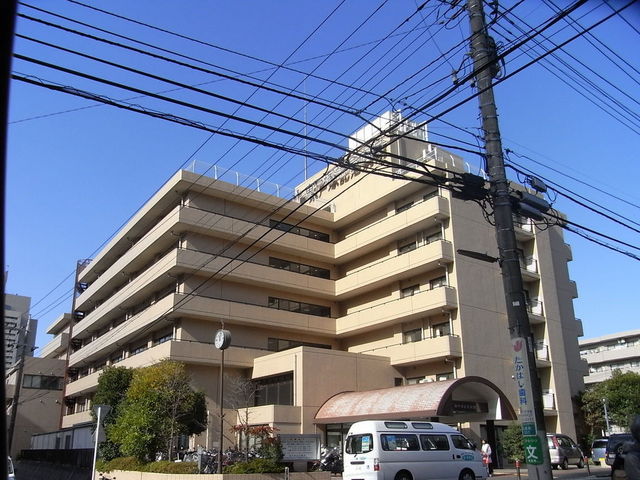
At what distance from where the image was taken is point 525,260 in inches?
1668

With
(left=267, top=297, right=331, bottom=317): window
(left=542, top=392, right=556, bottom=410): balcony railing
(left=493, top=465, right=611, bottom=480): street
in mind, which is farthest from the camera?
(left=267, top=297, right=331, bottom=317): window

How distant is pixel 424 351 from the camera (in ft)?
119

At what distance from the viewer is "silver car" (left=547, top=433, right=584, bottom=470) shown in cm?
3122

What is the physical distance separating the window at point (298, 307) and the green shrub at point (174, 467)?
20.0 metres

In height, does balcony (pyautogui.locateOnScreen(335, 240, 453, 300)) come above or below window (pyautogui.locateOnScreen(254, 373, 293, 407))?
above

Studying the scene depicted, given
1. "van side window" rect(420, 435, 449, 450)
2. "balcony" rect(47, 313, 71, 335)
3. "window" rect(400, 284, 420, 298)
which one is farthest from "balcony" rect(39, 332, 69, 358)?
"van side window" rect(420, 435, 449, 450)

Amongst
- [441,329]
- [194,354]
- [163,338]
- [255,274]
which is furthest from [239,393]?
[441,329]

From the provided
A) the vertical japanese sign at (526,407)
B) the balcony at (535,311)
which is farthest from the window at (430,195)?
the vertical japanese sign at (526,407)

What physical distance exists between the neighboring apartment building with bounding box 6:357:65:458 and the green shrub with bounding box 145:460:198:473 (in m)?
41.6

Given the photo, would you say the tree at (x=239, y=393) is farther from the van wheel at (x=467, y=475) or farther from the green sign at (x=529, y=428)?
the green sign at (x=529, y=428)

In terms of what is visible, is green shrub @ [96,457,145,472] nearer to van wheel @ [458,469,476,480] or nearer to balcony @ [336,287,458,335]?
van wheel @ [458,469,476,480]

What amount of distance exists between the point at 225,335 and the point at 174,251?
51.6 feet

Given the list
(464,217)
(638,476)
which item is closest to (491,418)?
(464,217)

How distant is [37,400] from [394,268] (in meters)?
43.0
